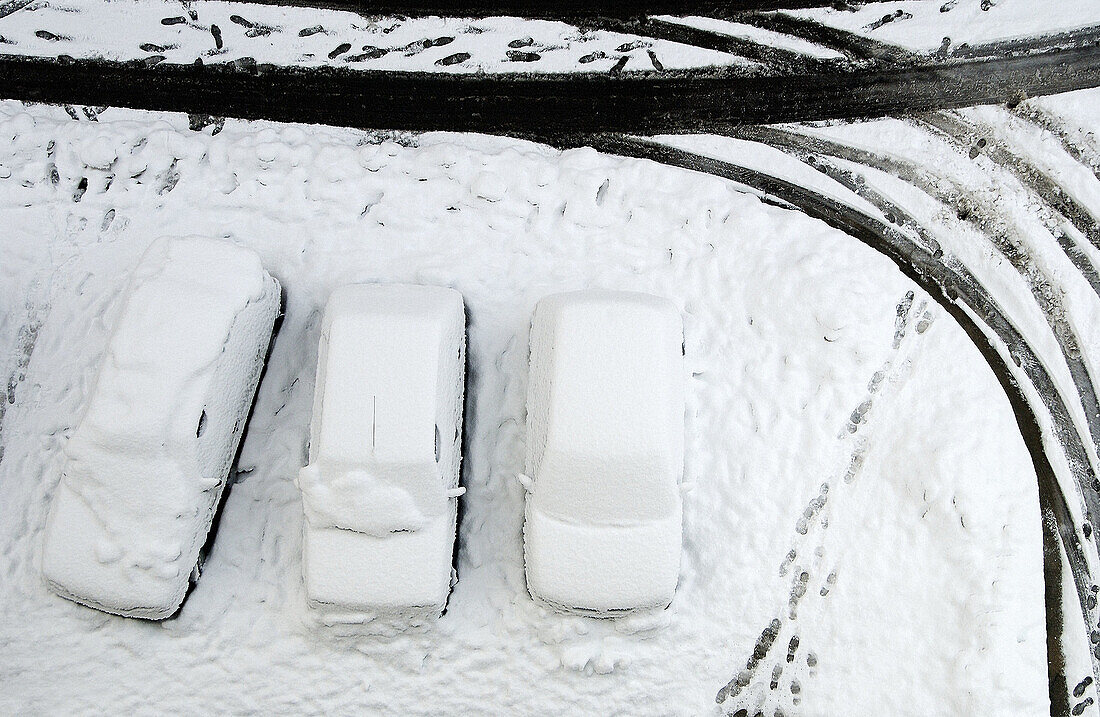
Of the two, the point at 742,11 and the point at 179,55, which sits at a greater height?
the point at 742,11

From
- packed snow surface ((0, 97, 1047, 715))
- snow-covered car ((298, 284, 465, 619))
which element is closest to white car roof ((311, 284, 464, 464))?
snow-covered car ((298, 284, 465, 619))

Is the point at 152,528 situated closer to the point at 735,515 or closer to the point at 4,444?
the point at 4,444

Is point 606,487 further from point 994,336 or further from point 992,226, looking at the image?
point 992,226

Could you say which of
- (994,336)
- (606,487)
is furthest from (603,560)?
(994,336)

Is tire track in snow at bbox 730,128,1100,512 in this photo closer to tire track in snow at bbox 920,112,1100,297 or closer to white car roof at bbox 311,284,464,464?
tire track in snow at bbox 920,112,1100,297

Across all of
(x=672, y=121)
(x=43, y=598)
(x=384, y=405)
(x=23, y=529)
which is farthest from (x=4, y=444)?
(x=672, y=121)

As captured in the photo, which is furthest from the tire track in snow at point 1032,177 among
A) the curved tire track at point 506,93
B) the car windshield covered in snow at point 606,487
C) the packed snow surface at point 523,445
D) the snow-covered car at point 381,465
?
the snow-covered car at point 381,465
